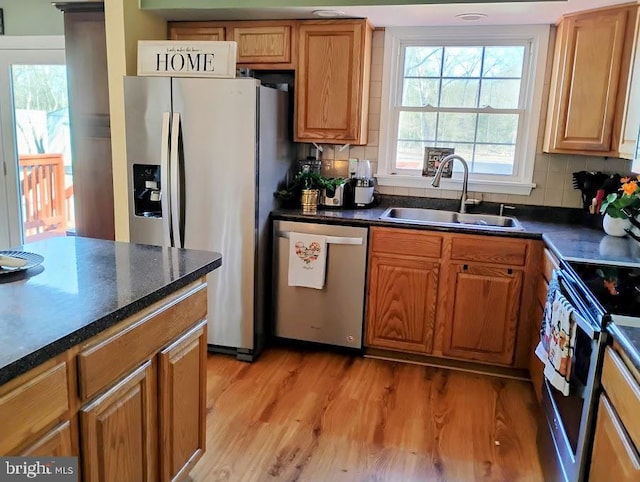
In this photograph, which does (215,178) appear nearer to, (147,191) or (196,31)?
(147,191)

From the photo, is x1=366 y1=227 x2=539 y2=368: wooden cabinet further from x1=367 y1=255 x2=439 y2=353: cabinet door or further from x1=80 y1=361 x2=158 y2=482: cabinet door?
x1=80 y1=361 x2=158 y2=482: cabinet door

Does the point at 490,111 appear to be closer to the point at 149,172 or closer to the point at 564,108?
the point at 564,108

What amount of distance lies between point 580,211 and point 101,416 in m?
3.01

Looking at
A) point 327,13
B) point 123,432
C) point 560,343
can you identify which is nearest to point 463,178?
point 327,13

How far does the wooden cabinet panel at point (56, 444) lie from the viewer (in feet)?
3.76

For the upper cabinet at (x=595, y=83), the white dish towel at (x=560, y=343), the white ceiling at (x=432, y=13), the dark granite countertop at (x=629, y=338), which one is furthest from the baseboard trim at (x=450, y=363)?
the white ceiling at (x=432, y=13)

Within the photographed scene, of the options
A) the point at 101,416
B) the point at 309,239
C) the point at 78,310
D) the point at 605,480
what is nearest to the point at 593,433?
the point at 605,480

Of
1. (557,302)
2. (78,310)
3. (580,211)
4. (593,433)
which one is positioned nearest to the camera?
(78,310)

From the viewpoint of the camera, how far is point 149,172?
10.00ft

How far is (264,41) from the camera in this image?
3.24 meters

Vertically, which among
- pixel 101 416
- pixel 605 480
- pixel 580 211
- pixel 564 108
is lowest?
pixel 605 480

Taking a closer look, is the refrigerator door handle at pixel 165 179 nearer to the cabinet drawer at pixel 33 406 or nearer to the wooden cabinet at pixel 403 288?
the wooden cabinet at pixel 403 288

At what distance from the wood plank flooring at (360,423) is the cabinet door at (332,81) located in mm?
1437

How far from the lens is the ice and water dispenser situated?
9.98 ft
